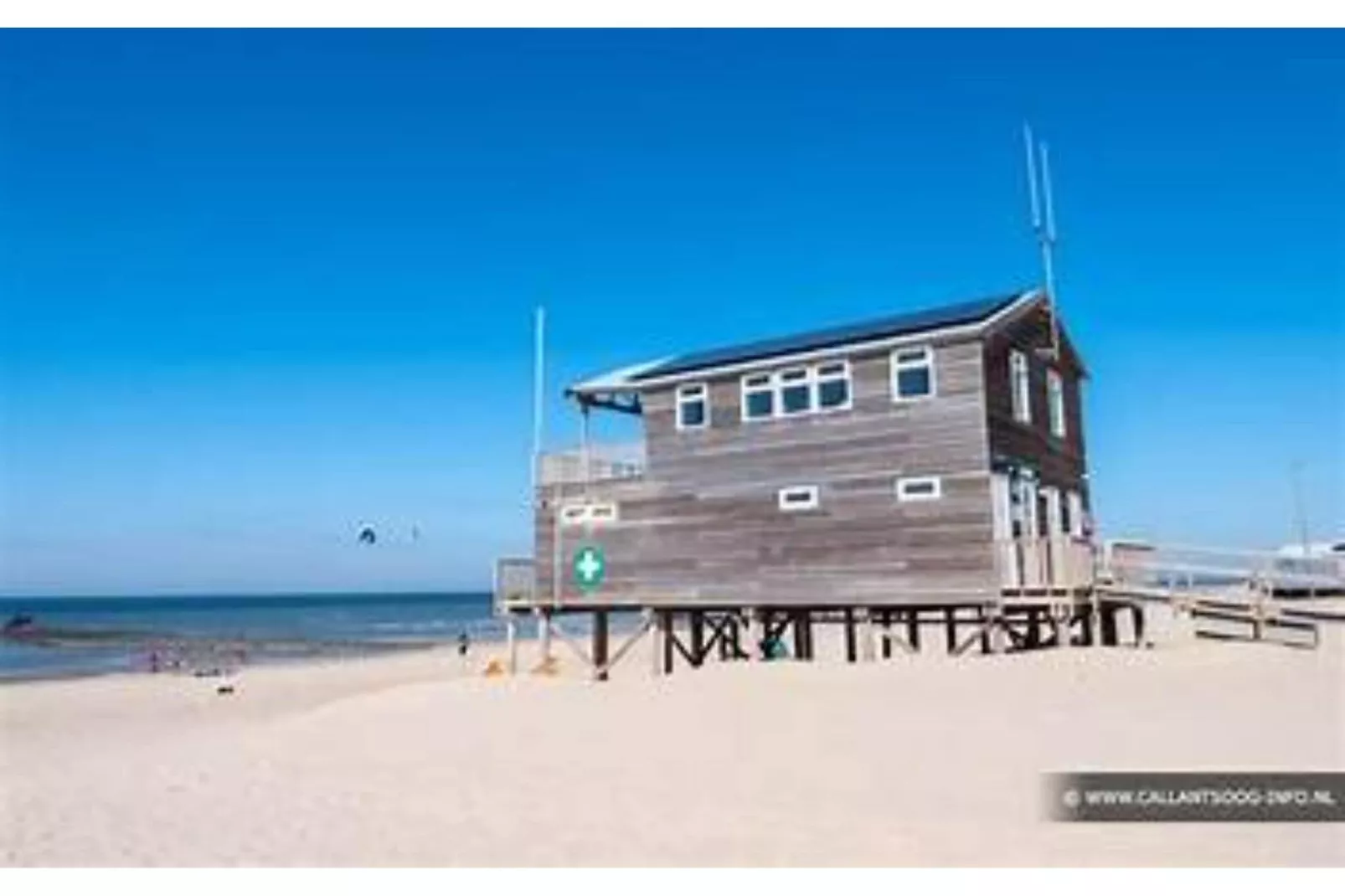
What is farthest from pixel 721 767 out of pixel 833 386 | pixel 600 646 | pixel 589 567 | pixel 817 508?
pixel 600 646

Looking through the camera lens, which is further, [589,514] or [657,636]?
[657,636]

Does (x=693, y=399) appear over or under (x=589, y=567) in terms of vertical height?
over

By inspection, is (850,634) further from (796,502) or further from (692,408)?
(692,408)

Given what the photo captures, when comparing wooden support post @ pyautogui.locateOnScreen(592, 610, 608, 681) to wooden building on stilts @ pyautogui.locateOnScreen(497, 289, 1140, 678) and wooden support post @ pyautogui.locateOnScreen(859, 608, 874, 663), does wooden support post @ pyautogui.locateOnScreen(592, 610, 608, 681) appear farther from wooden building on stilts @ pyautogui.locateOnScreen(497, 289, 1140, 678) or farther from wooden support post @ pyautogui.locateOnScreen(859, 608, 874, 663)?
wooden support post @ pyautogui.locateOnScreen(859, 608, 874, 663)

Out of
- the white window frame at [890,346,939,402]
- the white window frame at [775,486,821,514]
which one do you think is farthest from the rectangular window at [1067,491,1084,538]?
the white window frame at [775,486,821,514]

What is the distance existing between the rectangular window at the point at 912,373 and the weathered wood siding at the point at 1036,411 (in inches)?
38.6

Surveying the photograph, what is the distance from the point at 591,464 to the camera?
25312 millimetres

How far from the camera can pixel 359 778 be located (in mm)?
12438

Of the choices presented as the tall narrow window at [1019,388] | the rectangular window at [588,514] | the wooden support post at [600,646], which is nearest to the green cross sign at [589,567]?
the rectangular window at [588,514]

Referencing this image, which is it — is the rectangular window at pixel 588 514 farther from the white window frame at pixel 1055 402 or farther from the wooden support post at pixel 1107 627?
the wooden support post at pixel 1107 627

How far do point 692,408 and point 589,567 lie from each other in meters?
4.13
